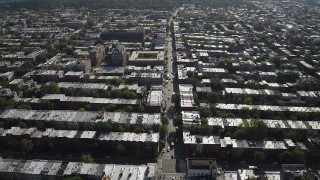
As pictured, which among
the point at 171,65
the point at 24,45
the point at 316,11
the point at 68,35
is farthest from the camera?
the point at 316,11

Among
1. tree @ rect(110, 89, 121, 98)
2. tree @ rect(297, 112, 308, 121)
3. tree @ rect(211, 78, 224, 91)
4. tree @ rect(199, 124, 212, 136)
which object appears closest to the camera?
tree @ rect(199, 124, 212, 136)

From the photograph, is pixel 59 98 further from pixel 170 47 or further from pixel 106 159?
pixel 170 47

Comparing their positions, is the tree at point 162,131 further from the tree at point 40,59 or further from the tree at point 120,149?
the tree at point 40,59

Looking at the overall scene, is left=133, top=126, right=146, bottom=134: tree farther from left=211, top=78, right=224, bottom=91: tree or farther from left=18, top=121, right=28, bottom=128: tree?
left=211, top=78, right=224, bottom=91: tree

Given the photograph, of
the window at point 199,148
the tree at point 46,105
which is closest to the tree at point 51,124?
the tree at point 46,105

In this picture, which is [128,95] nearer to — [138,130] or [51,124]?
[138,130]

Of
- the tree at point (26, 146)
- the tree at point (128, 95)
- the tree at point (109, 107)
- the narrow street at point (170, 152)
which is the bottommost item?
the narrow street at point (170, 152)

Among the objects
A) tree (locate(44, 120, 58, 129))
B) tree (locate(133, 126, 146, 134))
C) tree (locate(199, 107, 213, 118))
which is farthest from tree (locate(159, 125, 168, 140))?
tree (locate(44, 120, 58, 129))

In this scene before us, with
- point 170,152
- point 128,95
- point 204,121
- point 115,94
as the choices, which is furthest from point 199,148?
point 115,94

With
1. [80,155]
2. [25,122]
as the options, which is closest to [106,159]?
[80,155]

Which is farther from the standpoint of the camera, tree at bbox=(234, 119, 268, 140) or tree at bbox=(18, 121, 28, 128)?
tree at bbox=(18, 121, 28, 128)

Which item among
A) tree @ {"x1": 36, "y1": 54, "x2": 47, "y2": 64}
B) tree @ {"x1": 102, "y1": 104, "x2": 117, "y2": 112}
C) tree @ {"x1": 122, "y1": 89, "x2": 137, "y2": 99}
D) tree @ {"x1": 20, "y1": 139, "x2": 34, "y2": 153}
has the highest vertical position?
tree @ {"x1": 36, "y1": 54, "x2": 47, "y2": 64}
